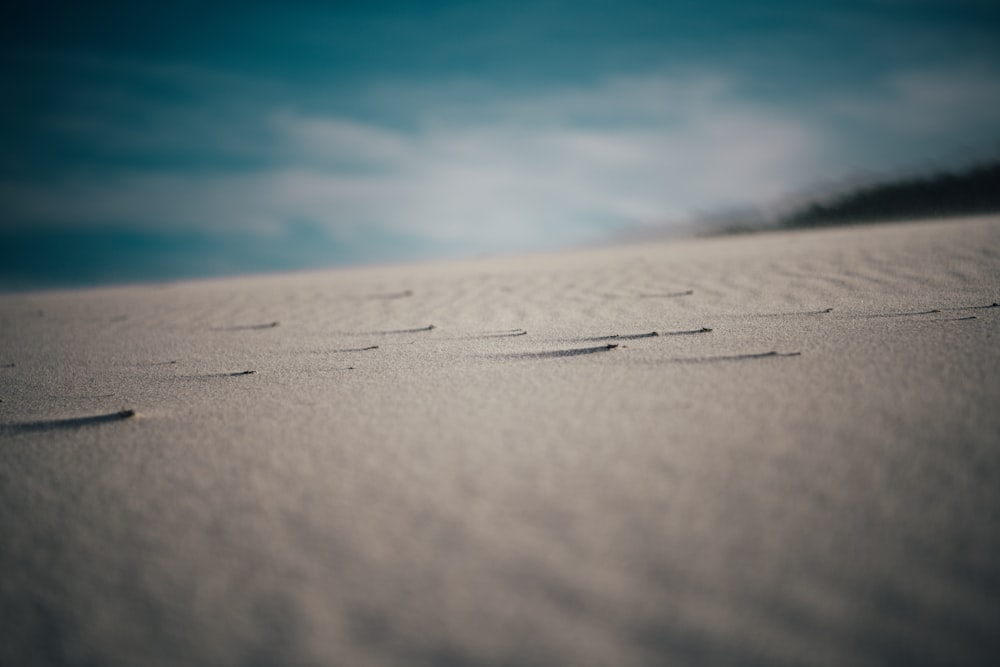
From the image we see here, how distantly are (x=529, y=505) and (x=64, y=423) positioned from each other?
64.9 inches

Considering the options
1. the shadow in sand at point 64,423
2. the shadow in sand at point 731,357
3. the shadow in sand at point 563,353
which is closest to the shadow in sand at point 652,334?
the shadow in sand at point 563,353

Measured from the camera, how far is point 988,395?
141 cm

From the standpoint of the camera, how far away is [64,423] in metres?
1.73

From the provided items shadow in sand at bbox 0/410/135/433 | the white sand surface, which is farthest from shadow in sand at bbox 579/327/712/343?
shadow in sand at bbox 0/410/135/433

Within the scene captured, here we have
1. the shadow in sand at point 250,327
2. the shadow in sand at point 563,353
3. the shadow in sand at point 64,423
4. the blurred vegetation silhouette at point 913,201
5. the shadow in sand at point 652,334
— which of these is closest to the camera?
the shadow in sand at point 64,423

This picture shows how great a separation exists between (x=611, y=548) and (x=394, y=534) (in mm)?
417

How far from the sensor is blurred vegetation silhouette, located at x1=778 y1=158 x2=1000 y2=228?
28.1 ft

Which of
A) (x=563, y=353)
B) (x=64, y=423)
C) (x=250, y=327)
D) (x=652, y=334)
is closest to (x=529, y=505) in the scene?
(x=563, y=353)

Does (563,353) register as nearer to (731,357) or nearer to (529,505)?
(731,357)

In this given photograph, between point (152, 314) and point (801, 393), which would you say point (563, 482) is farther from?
point (152, 314)

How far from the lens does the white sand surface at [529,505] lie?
0.79 meters

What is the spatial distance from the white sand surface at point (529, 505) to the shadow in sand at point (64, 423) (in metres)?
0.01

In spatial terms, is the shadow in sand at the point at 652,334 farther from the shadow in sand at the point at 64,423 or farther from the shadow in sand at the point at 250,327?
the shadow in sand at the point at 250,327

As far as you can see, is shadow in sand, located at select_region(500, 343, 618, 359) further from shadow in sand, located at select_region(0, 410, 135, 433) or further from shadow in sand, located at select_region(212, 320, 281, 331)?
shadow in sand, located at select_region(212, 320, 281, 331)
